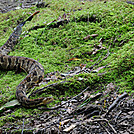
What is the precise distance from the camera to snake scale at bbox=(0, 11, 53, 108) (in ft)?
12.8

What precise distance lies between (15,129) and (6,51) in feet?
14.3

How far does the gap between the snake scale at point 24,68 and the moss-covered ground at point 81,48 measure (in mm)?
183

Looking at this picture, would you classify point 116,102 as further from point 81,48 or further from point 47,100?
point 81,48

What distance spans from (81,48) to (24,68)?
2060mm

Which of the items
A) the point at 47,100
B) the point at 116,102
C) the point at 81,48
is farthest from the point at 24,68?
the point at 116,102

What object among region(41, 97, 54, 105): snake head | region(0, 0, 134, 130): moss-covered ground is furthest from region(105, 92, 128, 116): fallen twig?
region(41, 97, 54, 105): snake head

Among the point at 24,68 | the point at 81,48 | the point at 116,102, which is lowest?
the point at 24,68

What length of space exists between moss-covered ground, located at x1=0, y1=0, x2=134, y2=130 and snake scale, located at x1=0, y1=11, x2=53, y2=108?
7.2 inches

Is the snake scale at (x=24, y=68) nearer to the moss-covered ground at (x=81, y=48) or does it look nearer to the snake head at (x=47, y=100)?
the snake head at (x=47, y=100)

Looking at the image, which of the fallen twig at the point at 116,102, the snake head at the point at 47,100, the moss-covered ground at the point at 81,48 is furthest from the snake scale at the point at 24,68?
the fallen twig at the point at 116,102

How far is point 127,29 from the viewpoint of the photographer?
5.55 m

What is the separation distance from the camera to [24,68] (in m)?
5.83

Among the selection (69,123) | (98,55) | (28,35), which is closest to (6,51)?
(28,35)

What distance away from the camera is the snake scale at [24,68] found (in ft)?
12.8
